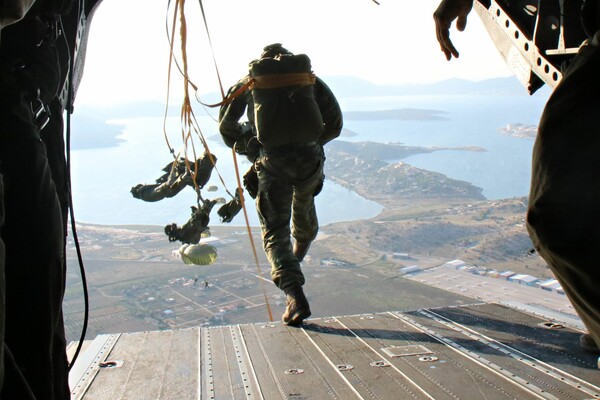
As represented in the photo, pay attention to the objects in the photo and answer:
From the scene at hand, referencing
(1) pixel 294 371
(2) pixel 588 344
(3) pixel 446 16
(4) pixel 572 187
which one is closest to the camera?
(4) pixel 572 187

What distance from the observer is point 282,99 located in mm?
5148

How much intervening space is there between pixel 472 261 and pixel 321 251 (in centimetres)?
580

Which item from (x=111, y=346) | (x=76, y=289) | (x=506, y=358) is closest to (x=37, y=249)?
(x=111, y=346)

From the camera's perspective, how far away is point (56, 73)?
2383 mm

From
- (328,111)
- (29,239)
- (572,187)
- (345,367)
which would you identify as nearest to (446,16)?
(572,187)

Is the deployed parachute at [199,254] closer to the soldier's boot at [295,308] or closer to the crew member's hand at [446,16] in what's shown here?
the soldier's boot at [295,308]

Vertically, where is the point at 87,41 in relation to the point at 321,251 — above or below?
above

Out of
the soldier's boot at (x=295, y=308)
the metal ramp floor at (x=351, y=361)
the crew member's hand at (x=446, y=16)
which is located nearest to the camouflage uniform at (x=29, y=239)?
the crew member's hand at (x=446, y=16)

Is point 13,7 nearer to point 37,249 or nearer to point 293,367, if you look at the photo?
point 37,249

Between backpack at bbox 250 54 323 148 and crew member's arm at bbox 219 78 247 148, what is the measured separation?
271mm

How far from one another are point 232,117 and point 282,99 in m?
0.63

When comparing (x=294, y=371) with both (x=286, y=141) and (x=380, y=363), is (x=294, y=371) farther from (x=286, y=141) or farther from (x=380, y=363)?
(x=286, y=141)

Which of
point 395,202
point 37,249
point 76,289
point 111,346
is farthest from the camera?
point 395,202

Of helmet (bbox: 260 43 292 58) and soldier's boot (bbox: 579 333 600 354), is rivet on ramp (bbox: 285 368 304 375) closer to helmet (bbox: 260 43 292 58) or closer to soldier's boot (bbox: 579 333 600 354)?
soldier's boot (bbox: 579 333 600 354)
